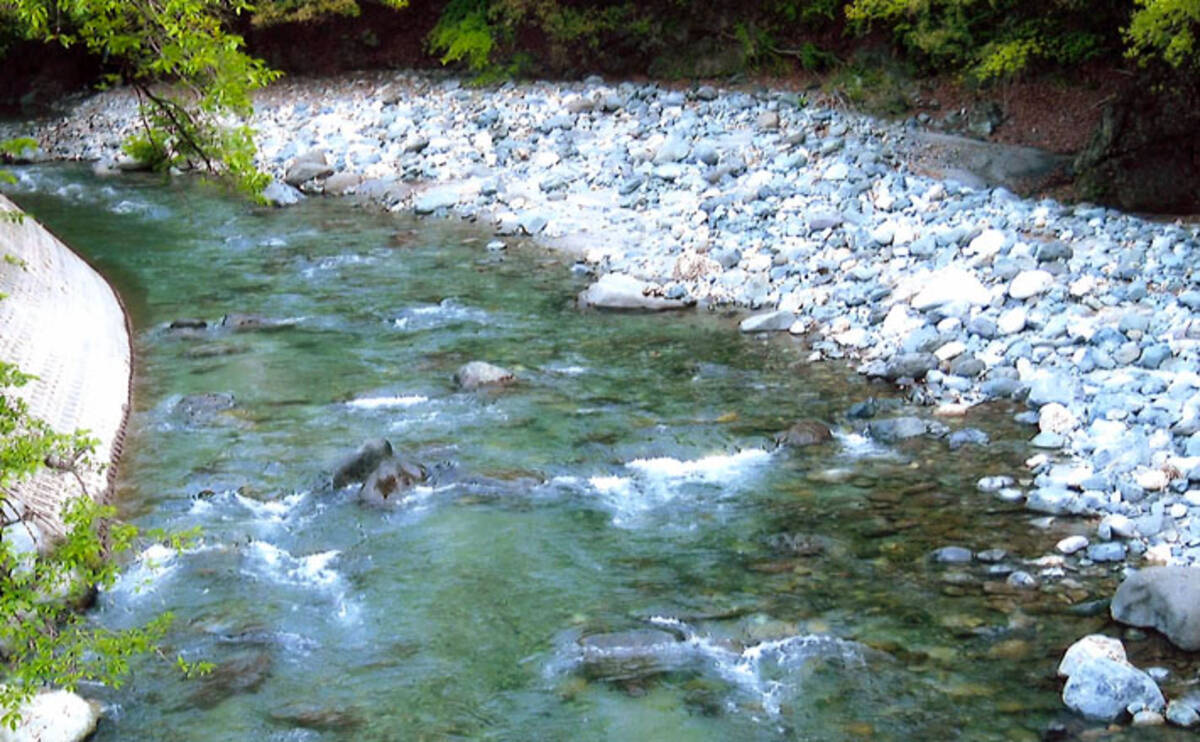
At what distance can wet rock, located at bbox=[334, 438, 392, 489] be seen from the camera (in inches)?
325

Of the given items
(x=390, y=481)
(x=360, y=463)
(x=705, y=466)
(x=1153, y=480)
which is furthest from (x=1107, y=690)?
(x=360, y=463)

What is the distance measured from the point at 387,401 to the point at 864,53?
11624 mm

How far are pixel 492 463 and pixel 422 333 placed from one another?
3371 mm

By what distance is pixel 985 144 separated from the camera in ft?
49.7

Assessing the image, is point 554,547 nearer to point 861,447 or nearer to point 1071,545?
point 861,447

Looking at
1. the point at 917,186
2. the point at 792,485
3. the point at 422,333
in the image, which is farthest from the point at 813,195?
the point at 792,485

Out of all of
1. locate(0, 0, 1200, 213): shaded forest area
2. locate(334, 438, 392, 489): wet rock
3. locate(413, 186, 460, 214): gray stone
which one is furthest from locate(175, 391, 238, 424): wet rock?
locate(413, 186, 460, 214): gray stone

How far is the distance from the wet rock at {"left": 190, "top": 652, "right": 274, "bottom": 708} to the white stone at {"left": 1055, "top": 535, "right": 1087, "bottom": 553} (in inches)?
171

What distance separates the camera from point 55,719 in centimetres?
541

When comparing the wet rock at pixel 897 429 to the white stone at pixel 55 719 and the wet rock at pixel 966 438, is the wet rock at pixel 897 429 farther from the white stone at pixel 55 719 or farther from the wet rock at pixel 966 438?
the white stone at pixel 55 719

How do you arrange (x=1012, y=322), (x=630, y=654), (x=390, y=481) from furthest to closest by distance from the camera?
(x=1012, y=322) → (x=390, y=481) → (x=630, y=654)

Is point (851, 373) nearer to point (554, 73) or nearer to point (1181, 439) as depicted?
point (1181, 439)

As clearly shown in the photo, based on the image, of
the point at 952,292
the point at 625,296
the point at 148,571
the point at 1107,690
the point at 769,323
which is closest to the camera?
the point at 1107,690

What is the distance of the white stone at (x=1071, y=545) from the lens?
6.98m
